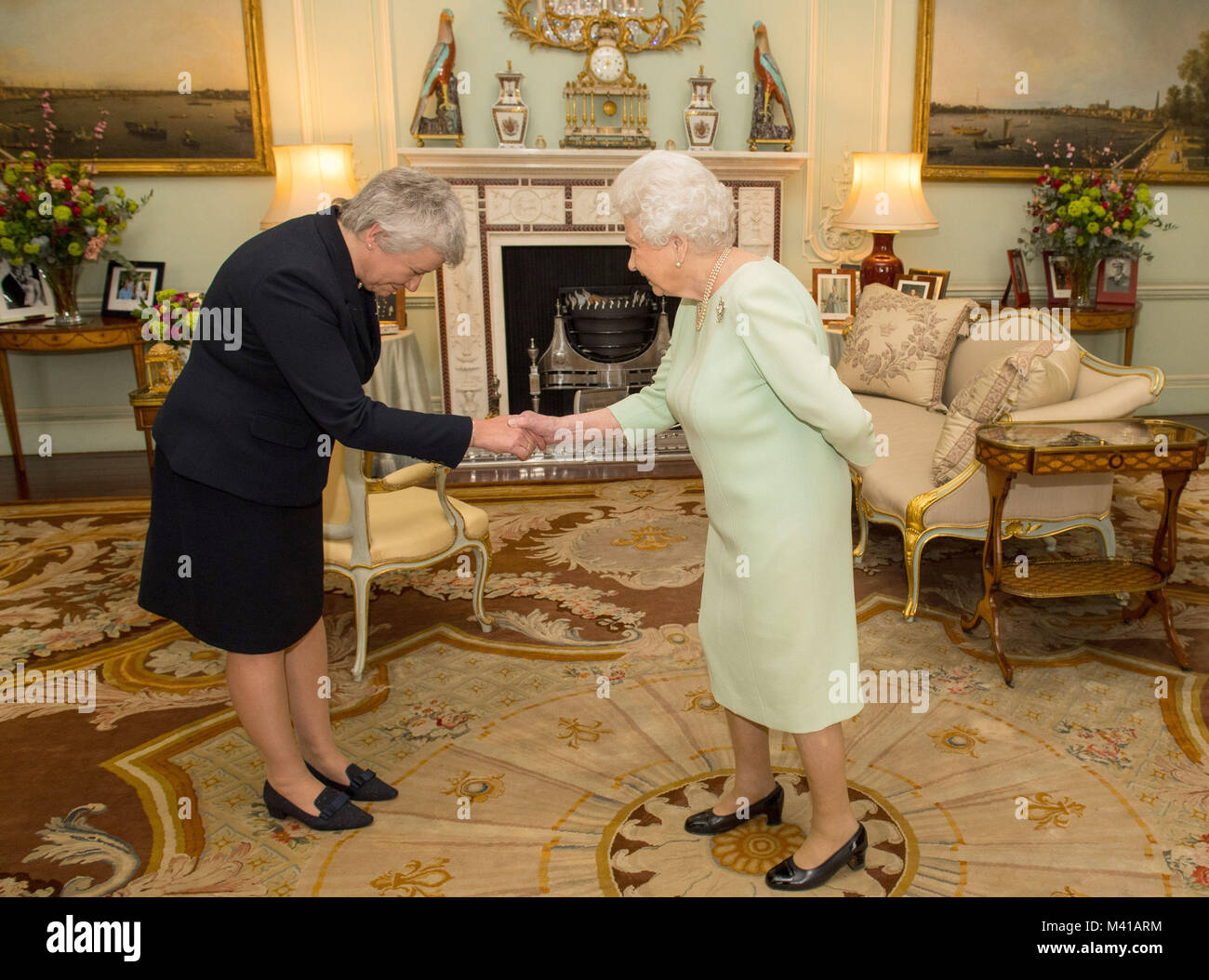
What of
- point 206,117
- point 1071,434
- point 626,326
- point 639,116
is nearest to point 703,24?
point 639,116

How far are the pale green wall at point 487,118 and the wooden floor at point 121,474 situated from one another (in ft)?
1.18

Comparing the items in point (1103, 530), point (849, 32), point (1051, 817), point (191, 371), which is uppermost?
point (849, 32)

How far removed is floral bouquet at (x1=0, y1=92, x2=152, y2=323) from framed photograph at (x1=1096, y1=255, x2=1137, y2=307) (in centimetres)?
609

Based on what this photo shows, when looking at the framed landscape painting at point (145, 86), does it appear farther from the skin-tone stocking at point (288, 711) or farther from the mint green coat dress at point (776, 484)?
the mint green coat dress at point (776, 484)

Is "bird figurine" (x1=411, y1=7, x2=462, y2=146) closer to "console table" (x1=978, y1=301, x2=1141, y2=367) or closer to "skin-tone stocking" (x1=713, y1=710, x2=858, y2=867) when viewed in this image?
"console table" (x1=978, y1=301, x2=1141, y2=367)

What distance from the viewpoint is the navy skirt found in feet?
6.96

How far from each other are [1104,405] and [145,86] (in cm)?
560

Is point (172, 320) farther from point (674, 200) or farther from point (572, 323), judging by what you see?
point (572, 323)

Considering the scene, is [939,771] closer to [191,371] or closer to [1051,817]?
[1051,817]

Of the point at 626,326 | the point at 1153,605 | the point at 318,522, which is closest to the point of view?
the point at 318,522

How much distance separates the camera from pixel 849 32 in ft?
20.6

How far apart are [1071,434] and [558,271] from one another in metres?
3.99

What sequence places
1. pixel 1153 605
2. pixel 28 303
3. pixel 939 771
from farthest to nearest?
pixel 28 303
pixel 1153 605
pixel 939 771

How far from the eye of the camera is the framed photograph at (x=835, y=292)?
6.05 meters
